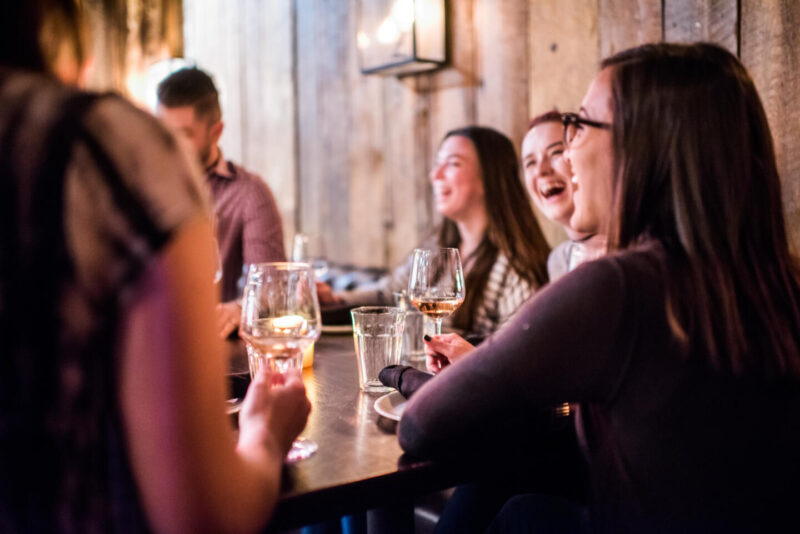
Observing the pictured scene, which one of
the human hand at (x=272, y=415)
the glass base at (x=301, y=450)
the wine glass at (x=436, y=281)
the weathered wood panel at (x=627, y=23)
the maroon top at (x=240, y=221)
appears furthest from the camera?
the maroon top at (x=240, y=221)

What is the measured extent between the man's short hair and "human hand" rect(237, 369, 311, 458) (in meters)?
1.86

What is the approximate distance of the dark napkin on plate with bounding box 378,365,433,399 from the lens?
1.21m

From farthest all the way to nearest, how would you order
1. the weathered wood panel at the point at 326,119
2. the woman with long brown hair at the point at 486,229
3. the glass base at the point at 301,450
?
1. the weathered wood panel at the point at 326,119
2. the woman with long brown hair at the point at 486,229
3. the glass base at the point at 301,450

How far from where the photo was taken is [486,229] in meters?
2.52

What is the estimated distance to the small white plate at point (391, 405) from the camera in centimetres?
115

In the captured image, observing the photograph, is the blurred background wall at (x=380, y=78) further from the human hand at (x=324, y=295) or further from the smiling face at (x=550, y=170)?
the human hand at (x=324, y=295)

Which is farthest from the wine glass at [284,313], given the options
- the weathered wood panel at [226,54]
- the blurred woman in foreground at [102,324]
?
the weathered wood panel at [226,54]

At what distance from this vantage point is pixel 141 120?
0.62 metres

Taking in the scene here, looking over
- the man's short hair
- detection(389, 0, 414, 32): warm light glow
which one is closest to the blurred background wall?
detection(389, 0, 414, 32): warm light glow

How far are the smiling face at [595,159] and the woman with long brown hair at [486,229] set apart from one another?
1.18 m

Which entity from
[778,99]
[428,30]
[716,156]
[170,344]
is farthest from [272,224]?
[170,344]

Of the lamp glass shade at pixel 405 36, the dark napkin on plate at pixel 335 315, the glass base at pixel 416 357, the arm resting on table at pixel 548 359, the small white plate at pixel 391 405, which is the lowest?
the glass base at pixel 416 357

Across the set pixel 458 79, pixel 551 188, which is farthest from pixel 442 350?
pixel 458 79

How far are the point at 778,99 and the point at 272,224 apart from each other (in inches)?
68.7
